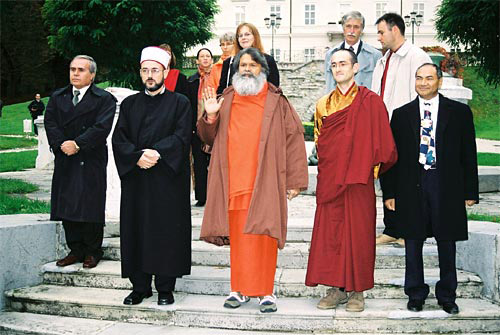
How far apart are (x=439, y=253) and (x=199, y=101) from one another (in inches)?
151

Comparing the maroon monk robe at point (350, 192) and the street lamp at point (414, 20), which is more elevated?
the street lamp at point (414, 20)

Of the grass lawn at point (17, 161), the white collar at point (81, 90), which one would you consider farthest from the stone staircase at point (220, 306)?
the grass lawn at point (17, 161)

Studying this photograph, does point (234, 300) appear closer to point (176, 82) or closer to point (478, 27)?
point (176, 82)

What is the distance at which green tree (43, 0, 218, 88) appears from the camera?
29.3 meters

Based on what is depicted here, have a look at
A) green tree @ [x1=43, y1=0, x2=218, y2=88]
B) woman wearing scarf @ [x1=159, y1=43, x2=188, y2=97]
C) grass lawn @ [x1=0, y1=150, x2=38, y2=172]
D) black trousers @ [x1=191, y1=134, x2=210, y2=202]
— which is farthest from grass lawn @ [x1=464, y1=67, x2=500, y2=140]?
woman wearing scarf @ [x1=159, y1=43, x2=188, y2=97]

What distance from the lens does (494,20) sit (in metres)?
20.1

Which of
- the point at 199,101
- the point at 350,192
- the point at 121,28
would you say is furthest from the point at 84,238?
the point at 121,28

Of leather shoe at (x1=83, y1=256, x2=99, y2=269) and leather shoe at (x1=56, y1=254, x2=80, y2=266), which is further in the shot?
leather shoe at (x1=56, y1=254, x2=80, y2=266)

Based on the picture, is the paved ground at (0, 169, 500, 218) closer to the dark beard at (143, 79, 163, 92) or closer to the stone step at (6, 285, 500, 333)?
the stone step at (6, 285, 500, 333)

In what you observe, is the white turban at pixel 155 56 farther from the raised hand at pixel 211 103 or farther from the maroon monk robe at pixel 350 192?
the maroon monk robe at pixel 350 192

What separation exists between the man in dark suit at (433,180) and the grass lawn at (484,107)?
2895 centimetres

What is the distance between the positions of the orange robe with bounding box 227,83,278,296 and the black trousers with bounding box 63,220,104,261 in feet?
5.26

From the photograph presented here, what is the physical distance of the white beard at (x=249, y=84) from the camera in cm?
527


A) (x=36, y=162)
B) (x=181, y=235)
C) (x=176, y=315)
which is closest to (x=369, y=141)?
(x=181, y=235)
